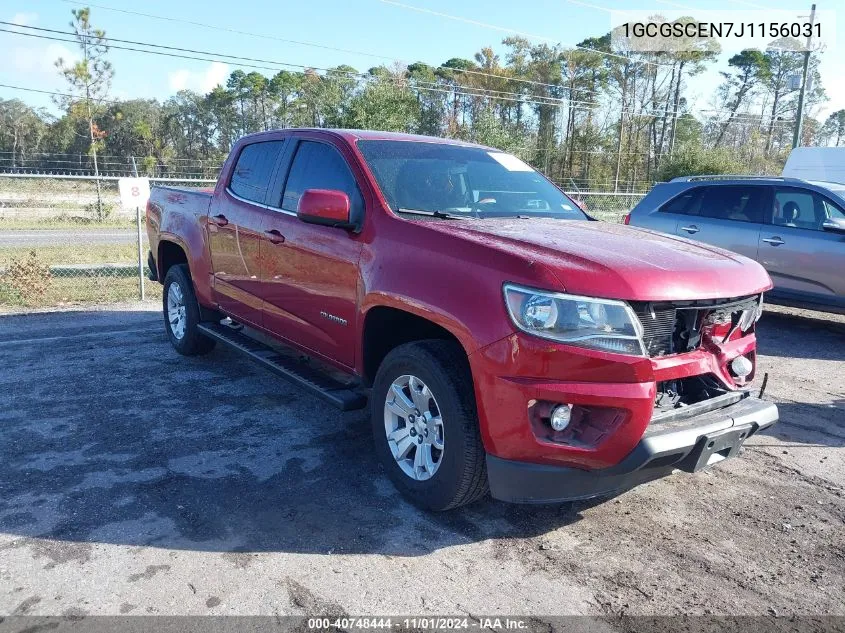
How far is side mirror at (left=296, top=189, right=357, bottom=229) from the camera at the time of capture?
3775mm

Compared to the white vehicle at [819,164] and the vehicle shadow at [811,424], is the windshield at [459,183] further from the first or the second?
the white vehicle at [819,164]

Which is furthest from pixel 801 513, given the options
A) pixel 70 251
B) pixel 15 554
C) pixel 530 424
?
pixel 70 251

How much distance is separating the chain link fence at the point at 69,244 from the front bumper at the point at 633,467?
5.65 meters

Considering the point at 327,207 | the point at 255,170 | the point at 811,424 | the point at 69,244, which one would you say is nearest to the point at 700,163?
the point at 69,244

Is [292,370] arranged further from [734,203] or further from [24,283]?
[734,203]

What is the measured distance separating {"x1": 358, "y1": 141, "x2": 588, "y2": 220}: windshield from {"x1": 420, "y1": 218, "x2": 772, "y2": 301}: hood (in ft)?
1.07

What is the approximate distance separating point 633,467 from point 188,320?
452 centimetres

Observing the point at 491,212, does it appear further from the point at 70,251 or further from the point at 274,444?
the point at 70,251

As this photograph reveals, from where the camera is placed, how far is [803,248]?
8.08 m

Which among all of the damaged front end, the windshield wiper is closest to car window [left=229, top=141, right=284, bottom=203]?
the windshield wiper

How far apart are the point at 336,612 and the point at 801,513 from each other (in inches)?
101

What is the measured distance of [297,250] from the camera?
443cm

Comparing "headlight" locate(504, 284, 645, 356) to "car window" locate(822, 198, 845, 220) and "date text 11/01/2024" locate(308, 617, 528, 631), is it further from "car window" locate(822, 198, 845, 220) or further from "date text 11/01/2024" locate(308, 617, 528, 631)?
"car window" locate(822, 198, 845, 220)

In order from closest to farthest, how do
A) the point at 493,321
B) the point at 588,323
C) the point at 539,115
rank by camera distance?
the point at 588,323
the point at 493,321
the point at 539,115
